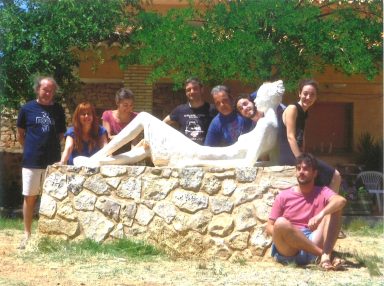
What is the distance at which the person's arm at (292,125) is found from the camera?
7.09 metres

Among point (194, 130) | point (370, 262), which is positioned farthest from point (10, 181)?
point (370, 262)

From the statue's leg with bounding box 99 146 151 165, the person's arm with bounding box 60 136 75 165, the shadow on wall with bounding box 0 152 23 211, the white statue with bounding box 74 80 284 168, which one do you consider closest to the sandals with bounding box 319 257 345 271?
the white statue with bounding box 74 80 284 168

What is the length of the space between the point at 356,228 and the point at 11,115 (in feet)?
20.0

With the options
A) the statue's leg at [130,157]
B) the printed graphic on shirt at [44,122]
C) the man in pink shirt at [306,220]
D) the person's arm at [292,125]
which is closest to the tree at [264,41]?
the statue's leg at [130,157]

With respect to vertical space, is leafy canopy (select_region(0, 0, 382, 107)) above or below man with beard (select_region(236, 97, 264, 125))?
above

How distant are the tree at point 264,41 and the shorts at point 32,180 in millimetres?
3570

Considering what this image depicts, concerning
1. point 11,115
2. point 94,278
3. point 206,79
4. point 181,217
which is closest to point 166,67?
point 206,79

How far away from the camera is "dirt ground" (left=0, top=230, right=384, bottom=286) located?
609cm

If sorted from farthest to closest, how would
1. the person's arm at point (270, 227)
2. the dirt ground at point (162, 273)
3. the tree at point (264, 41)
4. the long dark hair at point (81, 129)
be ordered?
the tree at point (264, 41) → the long dark hair at point (81, 129) → the person's arm at point (270, 227) → the dirt ground at point (162, 273)

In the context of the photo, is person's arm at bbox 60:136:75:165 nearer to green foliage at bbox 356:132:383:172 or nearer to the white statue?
the white statue

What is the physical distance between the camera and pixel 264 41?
36.3ft

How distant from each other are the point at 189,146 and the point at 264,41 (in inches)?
154

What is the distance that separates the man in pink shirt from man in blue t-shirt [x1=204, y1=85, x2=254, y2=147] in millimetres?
1118

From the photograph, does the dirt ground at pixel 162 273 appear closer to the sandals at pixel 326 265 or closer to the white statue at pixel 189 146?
the sandals at pixel 326 265
